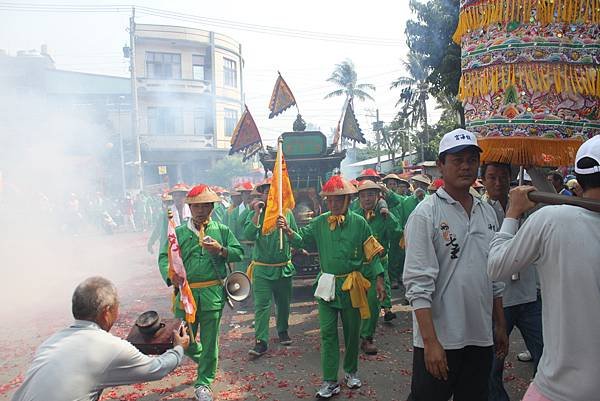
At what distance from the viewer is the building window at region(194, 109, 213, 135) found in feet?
124

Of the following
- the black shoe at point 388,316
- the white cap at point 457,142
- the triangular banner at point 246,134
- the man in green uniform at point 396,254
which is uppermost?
the triangular banner at point 246,134

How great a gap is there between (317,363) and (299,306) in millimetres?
2686

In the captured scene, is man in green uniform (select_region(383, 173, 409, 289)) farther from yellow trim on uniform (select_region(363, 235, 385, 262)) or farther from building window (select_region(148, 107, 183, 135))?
building window (select_region(148, 107, 183, 135))

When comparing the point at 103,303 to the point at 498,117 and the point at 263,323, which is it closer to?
the point at 498,117

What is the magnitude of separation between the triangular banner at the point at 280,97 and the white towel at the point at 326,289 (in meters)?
8.22

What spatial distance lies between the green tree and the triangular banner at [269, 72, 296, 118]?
3.57 metres

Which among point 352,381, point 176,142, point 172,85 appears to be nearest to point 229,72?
point 172,85

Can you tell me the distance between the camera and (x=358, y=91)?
48.6m

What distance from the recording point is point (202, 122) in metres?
37.9

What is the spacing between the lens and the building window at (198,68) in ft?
123

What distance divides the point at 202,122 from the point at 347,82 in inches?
664

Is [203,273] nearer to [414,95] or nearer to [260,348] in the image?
[260,348]

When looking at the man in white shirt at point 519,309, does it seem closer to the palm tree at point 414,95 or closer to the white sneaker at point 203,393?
the white sneaker at point 203,393

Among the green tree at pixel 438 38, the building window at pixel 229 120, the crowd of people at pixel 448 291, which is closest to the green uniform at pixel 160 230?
the crowd of people at pixel 448 291
